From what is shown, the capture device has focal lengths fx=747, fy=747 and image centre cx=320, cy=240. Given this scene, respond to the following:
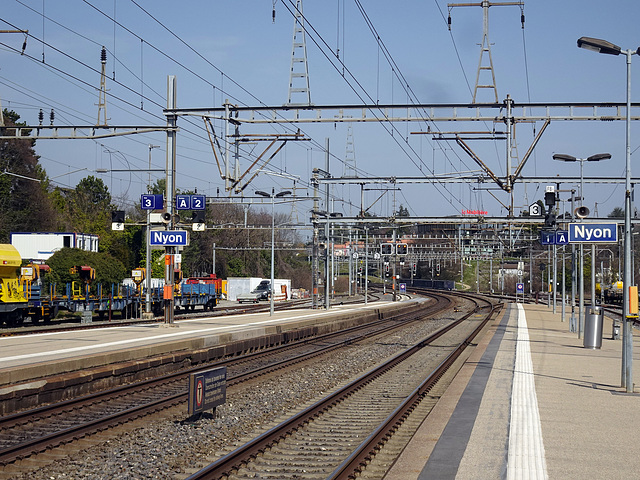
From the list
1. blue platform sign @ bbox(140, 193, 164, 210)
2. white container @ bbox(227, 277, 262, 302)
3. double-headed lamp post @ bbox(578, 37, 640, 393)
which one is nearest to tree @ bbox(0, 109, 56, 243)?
white container @ bbox(227, 277, 262, 302)

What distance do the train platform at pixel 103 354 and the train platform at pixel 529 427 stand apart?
307 inches

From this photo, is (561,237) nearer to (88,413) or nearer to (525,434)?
(525,434)

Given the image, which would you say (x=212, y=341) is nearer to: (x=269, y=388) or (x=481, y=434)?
(x=269, y=388)

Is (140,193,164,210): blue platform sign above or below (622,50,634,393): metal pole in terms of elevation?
above

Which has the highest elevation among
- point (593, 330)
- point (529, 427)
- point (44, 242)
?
point (44, 242)

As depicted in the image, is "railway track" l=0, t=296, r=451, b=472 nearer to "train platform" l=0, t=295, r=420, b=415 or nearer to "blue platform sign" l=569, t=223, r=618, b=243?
"train platform" l=0, t=295, r=420, b=415

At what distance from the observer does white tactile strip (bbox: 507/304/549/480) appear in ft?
28.8

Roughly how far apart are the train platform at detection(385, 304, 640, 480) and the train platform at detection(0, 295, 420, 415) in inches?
307

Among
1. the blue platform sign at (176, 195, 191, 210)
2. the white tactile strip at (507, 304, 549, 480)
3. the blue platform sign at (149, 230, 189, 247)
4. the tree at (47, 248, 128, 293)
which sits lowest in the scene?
the white tactile strip at (507, 304, 549, 480)

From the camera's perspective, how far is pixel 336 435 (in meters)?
12.3

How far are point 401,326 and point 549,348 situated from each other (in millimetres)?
17335

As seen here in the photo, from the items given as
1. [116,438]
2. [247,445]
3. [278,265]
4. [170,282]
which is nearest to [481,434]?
[247,445]

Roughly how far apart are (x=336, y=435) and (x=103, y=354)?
8.05m

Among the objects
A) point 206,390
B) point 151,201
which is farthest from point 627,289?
point 151,201
